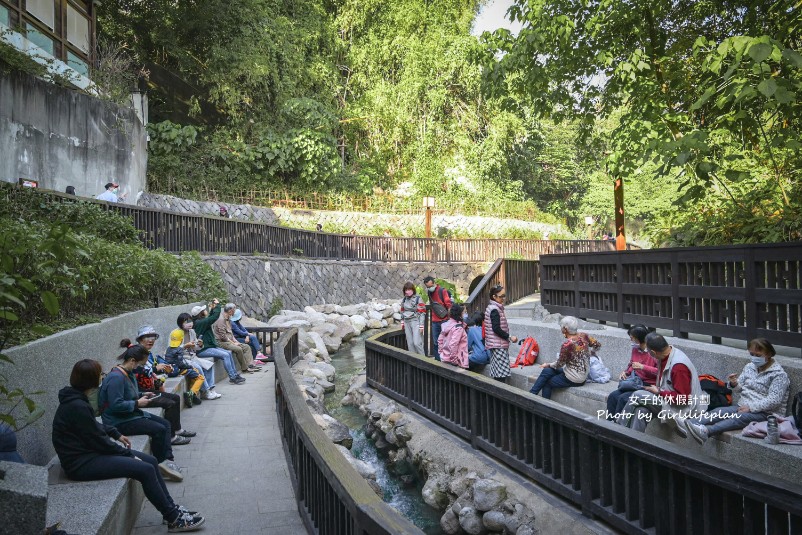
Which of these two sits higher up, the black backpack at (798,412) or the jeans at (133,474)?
the black backpack at (798,412)

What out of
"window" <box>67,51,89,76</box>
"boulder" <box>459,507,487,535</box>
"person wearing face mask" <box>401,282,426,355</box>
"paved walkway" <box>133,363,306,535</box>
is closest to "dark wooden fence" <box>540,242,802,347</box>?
"person wearing face mask" <box>401,282,426,355</box>

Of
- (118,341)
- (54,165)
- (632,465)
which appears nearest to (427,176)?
(54,165)

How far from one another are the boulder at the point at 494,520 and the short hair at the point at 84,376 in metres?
3.89

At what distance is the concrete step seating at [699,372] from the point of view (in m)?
4.89

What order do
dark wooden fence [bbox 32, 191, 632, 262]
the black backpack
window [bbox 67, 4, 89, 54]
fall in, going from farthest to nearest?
window [bbox 67, 4, 89, 54]
dark wooden fence [bbox 32, 191, 632, 262]
the black backpack

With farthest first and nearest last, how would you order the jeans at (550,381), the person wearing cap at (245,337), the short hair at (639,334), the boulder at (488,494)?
1. the person wearing cap at (245,337)
2. the jeans at (550,381)
3. the short hair at (639,334)
4. the boulder at (488,494)

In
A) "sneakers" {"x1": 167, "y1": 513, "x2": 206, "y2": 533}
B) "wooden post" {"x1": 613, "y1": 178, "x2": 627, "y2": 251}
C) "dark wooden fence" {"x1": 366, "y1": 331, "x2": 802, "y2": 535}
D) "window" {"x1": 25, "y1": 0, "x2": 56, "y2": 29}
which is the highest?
"window" {"x1": 25, "y1": 0, "x2": 56, "y2": 29}

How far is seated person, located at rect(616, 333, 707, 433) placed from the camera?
5.83 meters

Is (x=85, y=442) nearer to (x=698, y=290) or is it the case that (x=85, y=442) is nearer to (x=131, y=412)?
(x=131, y=412)

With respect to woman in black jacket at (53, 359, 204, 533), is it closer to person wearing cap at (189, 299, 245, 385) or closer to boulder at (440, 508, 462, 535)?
boulder at (440, 508, 462, 535)

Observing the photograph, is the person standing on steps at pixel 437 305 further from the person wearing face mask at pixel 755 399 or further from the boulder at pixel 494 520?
the person wearing face mask at pixel 755 399

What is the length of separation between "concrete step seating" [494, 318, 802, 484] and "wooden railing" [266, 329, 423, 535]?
7.81ft

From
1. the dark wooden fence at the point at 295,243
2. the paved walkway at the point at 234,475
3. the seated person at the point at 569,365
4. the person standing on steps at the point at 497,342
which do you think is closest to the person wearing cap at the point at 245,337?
the dark wooden fence at the point at 295,243

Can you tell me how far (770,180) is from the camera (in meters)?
9.80
